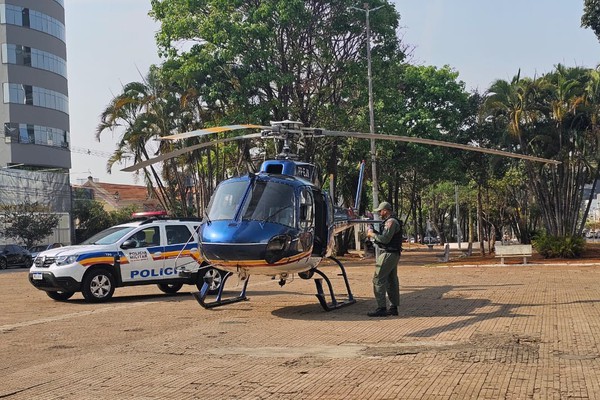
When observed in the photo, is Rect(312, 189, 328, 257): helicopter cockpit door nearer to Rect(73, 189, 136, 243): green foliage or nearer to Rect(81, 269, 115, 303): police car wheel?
Rect(81, 269, 115, 303): police car wheel

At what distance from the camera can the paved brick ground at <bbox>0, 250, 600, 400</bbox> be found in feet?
22.8

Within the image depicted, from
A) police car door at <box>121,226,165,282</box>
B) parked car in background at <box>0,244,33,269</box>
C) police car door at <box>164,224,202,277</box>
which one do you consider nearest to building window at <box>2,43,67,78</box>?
parked car in background at <box>0,244,33,269</box>

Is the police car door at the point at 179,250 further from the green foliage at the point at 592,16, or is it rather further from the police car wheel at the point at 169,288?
the green foliage at the point at 592,16

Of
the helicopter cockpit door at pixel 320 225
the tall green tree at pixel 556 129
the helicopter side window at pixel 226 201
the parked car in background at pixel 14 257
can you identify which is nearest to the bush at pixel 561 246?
the tall green tree at pixel 556 129

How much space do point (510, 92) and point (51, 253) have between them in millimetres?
21114

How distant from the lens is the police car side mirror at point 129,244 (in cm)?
1627

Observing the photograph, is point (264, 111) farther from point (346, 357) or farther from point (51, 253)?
point (346, 357)

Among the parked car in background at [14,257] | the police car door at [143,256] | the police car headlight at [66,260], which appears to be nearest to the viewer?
the police car headlight at [66,260]

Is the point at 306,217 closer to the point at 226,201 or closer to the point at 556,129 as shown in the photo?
the point at 226,201

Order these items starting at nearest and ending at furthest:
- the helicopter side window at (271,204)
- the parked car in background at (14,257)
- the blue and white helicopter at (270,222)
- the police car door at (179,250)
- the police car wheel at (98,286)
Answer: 1. the blue and white helicopter at (270,222)
2. the helicopter side window at (271,204)
3. the police car wheel at (98,286)
4. the police car door at (179,250)
5. the parked car in background at (14,257)

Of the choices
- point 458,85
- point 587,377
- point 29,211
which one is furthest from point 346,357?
point 29,211

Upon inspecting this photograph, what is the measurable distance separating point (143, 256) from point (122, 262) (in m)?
0.50

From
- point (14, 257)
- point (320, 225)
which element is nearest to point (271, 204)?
point (320, 225)

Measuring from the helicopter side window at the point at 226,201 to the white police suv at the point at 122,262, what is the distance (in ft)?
8.31
